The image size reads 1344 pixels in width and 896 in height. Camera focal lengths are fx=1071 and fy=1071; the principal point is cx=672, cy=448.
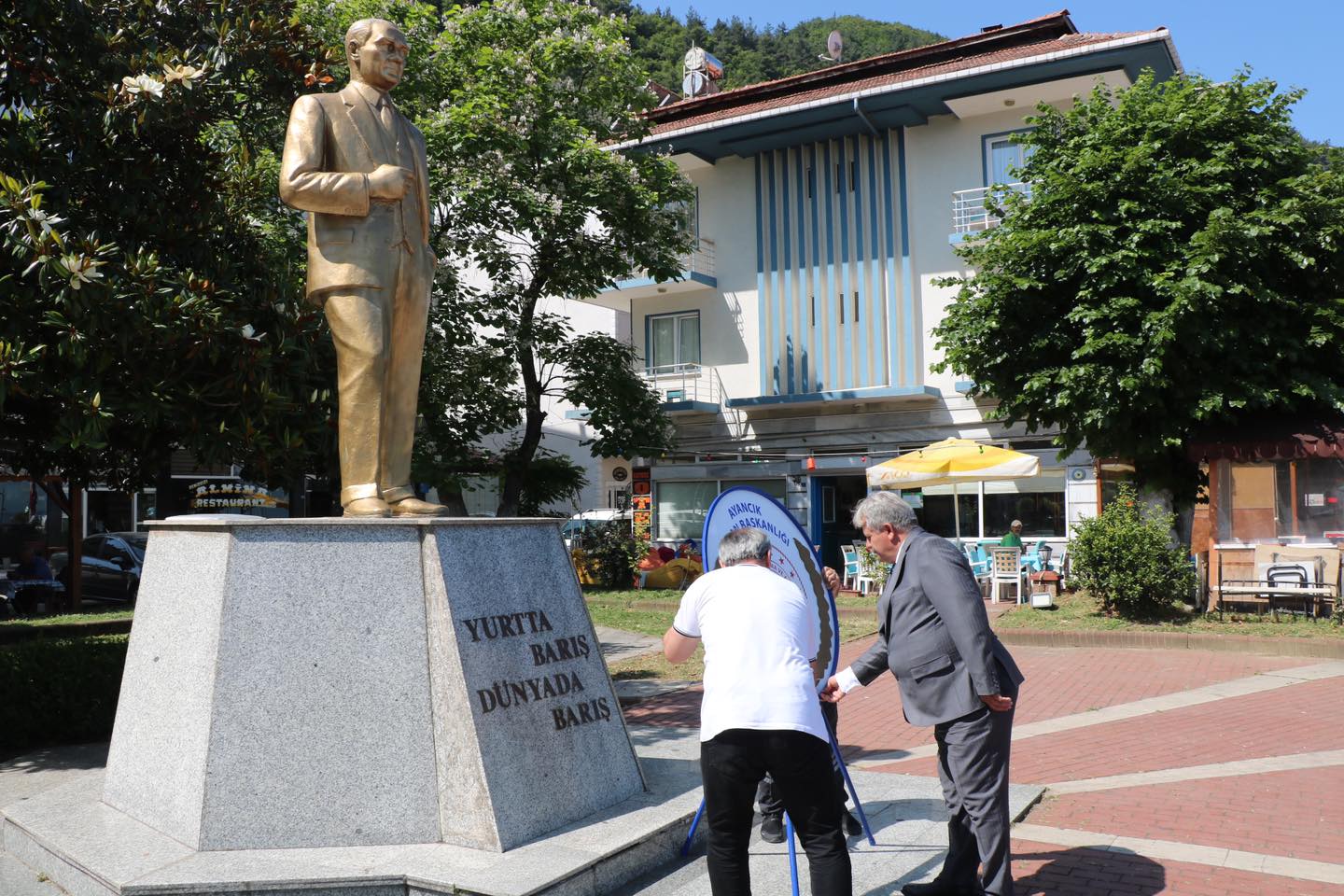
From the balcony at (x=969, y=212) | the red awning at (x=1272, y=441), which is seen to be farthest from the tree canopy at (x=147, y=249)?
the balcony at (x=969, y=212)

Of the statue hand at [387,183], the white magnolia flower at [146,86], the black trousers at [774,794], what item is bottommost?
the black trousers at [774,794]

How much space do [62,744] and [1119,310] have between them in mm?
13006

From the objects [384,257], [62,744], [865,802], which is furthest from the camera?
[62,744]

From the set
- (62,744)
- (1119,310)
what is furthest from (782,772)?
(1119,310)

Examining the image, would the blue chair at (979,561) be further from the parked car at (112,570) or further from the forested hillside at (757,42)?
the forested hillside at (757,42)

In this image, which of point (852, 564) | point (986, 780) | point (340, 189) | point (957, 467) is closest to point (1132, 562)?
point (957, 467)

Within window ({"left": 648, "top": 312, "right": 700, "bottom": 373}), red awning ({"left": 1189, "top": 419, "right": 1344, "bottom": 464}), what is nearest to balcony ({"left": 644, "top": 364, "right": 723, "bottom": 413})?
window ({"left": 648, "top": 312, "right": 700, "bottom": 373})

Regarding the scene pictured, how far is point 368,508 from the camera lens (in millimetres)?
5398

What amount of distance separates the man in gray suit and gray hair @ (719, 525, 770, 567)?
0.52 meters

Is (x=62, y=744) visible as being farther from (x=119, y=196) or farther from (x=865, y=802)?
(x=865, y=802)

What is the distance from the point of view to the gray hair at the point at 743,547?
3986mm

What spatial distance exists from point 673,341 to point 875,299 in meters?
5.29

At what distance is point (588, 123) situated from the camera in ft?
63.3

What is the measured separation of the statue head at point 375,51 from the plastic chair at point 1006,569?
14.7 metres
